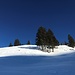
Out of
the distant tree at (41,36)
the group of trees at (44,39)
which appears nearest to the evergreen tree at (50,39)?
the group of trees at (44,39)

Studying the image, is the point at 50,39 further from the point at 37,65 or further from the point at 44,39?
the point at 37,65

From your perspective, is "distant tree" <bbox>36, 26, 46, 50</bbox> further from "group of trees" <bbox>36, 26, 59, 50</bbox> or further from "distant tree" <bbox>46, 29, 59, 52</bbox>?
"distant tree" <bbox>46, 29, 59, 52</bbox>

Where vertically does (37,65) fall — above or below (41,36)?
below

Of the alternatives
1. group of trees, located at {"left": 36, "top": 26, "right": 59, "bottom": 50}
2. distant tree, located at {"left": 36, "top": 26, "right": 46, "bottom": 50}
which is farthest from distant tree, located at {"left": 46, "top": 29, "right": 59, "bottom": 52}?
distant tree, located at {"left": 36, "top": 26, "right": 46, "bottom": 50}

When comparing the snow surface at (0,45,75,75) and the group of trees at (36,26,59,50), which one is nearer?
the snow surface at (0,45,75,75)

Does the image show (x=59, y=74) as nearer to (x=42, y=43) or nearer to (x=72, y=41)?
(x=42, y=43)

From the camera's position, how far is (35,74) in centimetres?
1233

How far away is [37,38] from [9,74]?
44003mm

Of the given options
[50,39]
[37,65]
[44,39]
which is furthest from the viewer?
[50,39]

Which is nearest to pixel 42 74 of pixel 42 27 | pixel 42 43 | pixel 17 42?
pixel 42 43

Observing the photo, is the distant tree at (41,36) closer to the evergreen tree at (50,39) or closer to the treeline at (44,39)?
the treeline at (44,39)

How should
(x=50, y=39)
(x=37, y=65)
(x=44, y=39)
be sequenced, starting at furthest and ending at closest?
1. (x=50, y=39)
2. (x=44, y=39)
3. (x=37, y=65)

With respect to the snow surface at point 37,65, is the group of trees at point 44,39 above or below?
above

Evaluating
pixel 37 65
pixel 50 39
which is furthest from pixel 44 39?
pixel 37 65
